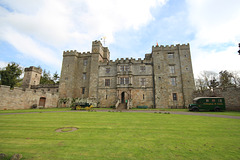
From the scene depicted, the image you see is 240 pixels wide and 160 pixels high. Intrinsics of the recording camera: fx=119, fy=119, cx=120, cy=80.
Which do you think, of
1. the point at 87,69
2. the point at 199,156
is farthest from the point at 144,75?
the point at 199,156

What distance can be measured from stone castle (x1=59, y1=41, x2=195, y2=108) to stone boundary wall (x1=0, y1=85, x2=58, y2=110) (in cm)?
510

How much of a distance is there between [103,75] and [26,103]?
55.3ft

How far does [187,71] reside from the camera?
28.8m

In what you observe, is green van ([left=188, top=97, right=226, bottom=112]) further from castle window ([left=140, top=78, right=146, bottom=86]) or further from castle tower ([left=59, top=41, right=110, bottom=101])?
castle tower ([left=59, top=41, right=110, bottom=101])

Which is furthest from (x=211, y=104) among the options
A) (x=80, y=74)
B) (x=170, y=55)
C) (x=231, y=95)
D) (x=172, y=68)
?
(x=80, y=74)

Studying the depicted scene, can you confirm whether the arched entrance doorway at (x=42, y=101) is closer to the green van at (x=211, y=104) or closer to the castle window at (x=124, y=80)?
the castle window at (x=124, y=80)

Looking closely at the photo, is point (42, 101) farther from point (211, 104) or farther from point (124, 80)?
point (211, 104)

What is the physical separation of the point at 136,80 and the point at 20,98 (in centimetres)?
2374

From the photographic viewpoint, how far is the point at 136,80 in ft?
98.2

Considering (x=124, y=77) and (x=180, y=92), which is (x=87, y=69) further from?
(x=180, y=92)

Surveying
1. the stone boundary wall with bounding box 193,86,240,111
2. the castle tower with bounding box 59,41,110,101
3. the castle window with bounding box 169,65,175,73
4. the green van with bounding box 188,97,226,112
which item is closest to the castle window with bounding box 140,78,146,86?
the castle window with bounding box 169,65,175,73

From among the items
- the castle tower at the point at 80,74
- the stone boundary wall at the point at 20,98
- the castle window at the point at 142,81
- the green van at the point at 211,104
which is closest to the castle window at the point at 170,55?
the castle window at the point at 142,81

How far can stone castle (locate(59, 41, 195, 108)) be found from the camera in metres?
28.2

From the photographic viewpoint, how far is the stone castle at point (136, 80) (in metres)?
28.2
